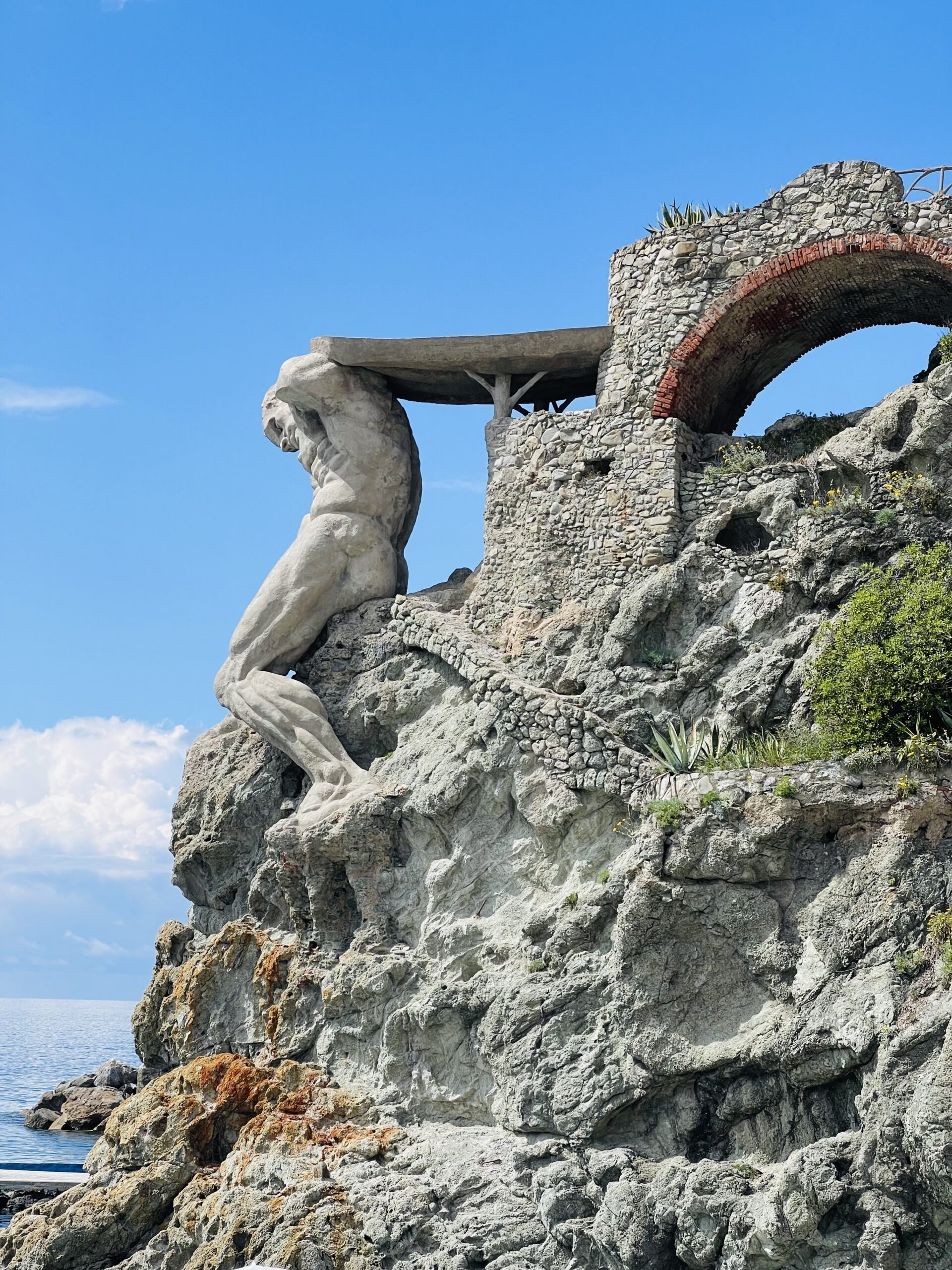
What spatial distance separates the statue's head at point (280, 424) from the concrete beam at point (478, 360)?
5.02ft

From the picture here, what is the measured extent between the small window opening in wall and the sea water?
57.9 ft

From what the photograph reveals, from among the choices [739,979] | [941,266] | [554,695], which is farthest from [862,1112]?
[941,266]

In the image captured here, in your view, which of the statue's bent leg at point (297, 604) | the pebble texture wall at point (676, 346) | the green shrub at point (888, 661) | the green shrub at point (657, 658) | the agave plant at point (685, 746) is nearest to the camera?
the green shrub at point (888, 661)

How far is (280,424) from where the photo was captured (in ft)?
99.0

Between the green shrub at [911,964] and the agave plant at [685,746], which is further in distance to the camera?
the agave plant at [685,746]

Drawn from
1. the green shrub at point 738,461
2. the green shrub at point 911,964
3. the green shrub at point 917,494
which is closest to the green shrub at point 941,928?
the green shrub at point 911,964

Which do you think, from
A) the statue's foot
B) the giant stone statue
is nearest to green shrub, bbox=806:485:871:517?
the giant stone statue

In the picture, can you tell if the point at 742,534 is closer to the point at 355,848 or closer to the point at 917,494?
the point at 917,494

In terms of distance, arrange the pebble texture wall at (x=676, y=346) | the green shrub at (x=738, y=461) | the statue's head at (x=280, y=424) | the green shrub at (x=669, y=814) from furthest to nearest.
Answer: the statue's head at (x=280, y=424), the green shrub at (x=738, y=461), the pebble texture wall at (x=676, y=346), the green shrub at (x=669, y=814)

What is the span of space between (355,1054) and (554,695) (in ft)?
20.1

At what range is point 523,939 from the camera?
75.1 ft

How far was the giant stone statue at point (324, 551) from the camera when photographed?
27.0 metres

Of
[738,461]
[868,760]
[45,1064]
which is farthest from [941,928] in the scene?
[45,1064]

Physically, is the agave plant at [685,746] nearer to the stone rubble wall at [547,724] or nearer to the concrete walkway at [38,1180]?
the stone rubble wall at [547,724]
